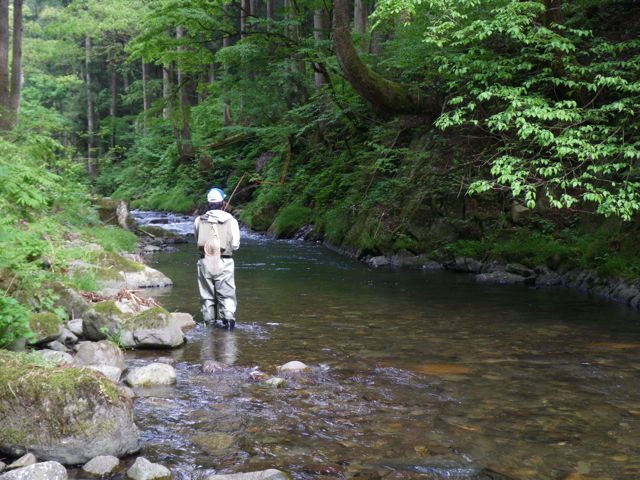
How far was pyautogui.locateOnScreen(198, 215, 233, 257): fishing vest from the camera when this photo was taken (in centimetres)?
815

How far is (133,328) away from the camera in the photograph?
23.1ft

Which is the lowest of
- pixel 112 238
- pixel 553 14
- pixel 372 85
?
pixel 112 238

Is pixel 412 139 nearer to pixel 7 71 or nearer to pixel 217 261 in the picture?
pixel 217 261

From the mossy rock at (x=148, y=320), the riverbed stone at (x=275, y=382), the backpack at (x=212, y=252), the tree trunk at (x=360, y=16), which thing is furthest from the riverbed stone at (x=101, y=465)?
the tree trunk at (x=360, y=16)

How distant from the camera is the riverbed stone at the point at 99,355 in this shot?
19.3 ft

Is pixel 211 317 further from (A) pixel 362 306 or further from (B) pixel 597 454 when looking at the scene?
(B) pixel 597 454

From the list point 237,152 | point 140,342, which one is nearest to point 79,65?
point 237,152

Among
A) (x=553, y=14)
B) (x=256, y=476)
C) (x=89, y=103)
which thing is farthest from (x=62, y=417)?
(x=89, y=103)

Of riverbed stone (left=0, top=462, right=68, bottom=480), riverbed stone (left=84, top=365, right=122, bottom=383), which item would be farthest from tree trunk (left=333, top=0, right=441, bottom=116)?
riverbed stone (left=0, top=462, right=68, bottom=480)

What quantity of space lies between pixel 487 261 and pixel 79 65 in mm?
39850

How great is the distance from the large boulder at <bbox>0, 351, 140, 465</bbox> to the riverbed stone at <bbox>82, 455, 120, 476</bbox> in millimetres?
74

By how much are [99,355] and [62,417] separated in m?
2.02

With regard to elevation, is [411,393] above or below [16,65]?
below

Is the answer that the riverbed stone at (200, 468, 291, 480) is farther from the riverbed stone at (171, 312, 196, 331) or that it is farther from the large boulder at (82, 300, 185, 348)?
the riverbed stone at (171, 312, 196, 331)
